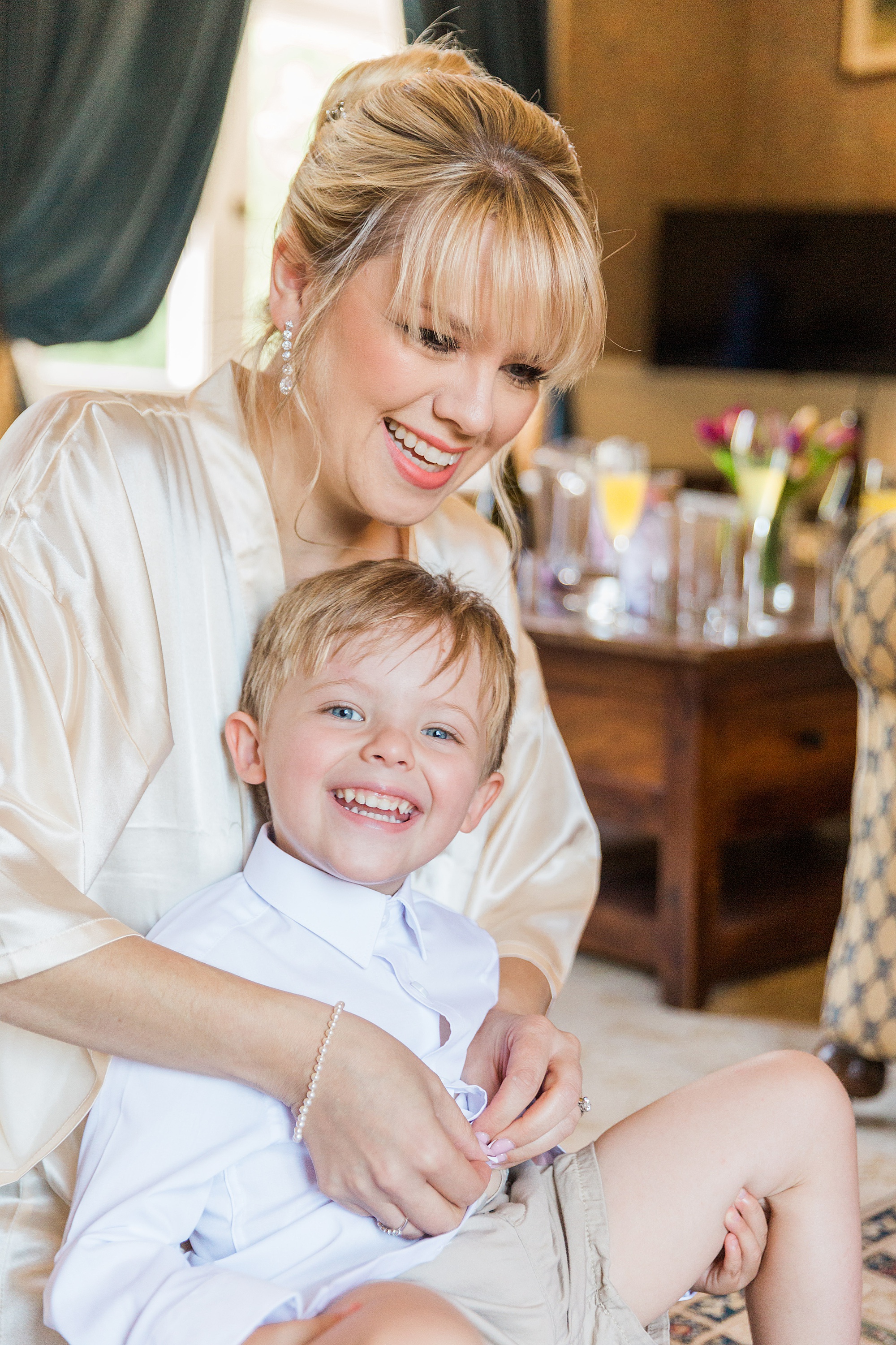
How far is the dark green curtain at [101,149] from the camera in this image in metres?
3.17

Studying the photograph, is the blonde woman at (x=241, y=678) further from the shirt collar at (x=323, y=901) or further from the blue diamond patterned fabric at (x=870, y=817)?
the blue diamond patterned fabric at (x=870, y=817)

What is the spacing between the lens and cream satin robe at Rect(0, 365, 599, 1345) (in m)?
0.89

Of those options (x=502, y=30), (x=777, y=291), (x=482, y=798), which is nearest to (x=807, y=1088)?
(x=482, y=798)

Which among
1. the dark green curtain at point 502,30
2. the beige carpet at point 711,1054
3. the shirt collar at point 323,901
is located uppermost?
the dark green curtain at point 502,30

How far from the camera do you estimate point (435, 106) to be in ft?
3.47

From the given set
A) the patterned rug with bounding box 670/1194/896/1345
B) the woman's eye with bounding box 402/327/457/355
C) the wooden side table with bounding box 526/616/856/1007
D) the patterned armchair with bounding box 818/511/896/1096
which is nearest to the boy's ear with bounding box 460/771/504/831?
the woman's eye with bounding box 402/327/457/355

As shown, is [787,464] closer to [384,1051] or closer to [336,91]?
[336,91]

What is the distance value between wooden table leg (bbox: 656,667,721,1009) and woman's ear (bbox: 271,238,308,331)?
143 centimetres

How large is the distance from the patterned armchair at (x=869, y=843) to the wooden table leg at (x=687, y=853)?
1.28 ft

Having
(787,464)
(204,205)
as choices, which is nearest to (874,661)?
(787,464)

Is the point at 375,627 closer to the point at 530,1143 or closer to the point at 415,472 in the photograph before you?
the point at 415,472

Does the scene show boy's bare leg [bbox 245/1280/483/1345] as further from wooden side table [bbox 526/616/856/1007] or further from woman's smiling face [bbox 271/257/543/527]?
wooden side table [bbox 526/616/856/1007]

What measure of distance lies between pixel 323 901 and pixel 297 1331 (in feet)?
0.95

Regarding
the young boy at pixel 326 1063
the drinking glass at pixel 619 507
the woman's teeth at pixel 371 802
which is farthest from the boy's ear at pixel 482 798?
the drinking glass at pixel 619 507
